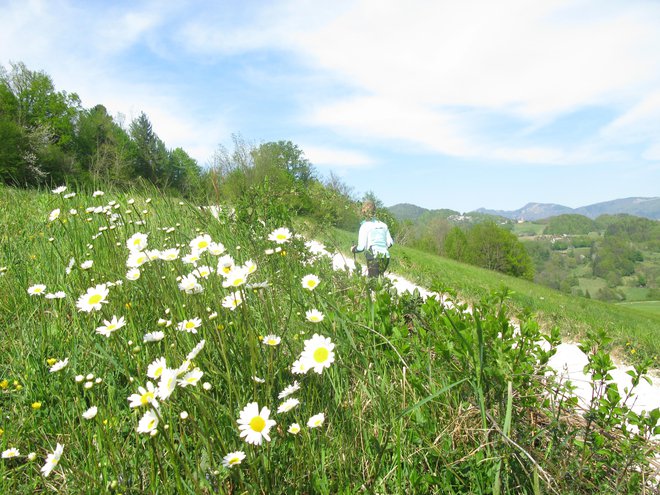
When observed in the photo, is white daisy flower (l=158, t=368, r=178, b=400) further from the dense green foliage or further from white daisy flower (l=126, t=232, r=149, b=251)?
the dense green foliage

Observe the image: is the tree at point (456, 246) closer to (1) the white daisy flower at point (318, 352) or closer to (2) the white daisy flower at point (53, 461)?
(1) the white daisy flower at point (318, 352)

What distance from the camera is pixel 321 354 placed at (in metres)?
1.42

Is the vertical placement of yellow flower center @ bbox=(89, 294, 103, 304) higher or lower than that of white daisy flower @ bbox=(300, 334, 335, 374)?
higher

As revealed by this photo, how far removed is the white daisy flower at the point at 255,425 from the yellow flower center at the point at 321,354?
256 millimetres

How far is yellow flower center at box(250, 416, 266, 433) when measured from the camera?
1.19m

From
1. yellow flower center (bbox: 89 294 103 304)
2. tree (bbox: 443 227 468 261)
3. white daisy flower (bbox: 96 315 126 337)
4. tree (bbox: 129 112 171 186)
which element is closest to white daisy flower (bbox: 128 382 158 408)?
white daisy flower (bbox: 96 315 126 337)

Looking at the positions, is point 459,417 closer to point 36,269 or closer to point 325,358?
point 325,358

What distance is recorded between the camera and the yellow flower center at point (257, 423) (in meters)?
1.19

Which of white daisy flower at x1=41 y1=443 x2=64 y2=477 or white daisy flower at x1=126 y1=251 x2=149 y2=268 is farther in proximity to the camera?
white daisy flower at x1=126 y1=251 x2=149 y2=268

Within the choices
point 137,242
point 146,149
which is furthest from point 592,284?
point 137,242

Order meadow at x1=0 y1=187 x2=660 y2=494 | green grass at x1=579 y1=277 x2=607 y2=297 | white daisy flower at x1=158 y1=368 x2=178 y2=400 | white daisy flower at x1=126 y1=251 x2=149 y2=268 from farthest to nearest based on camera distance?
1. green grass at x1=579 y1=277 x2=607 y2=297
2. white daisy flower at x1=126 y1=251 x2=149 y2=268
3. meadow at x1=0 y1=187 x2=660 y2=494
4. white daisy flower at x1=158 y1=368 x2=178 y2=400

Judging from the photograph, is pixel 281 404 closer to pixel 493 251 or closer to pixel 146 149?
pixel 146 149

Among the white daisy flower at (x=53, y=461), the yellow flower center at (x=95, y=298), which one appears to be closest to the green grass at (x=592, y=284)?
the yellow flower center at (x=95, y=298)

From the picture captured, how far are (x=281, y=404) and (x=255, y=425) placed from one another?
1.10 feet
